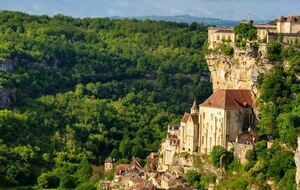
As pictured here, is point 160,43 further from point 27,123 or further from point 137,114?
point 27,123

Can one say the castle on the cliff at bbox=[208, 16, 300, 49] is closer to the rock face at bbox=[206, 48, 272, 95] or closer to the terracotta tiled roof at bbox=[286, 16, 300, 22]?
the terracotta tiled roof at bbox=[286, 16, 300, 22]

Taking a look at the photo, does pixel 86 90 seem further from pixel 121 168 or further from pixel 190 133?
pixel 190 133

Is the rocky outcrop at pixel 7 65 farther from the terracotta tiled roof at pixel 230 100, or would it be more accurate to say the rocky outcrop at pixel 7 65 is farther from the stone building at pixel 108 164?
the terracotta tiled roof at pixel 230 100

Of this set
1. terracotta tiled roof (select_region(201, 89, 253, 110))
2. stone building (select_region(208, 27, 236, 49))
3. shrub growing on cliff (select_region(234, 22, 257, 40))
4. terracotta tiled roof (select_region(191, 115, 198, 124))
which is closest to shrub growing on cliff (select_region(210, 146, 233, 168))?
terracotta tiled roof (select_region(201, 89, 253, 110))

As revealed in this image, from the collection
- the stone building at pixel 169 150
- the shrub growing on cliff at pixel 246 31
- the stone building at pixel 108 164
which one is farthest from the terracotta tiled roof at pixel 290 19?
the stone building at pixel 108 164

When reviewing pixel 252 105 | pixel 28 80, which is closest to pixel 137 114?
pixel 28 80

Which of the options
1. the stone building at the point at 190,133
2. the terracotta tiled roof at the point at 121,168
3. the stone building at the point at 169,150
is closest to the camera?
the stone building at the point at 190,133

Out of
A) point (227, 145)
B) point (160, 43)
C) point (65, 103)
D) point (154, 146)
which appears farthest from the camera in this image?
point (160, 43)

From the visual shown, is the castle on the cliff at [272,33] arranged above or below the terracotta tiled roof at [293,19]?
below
